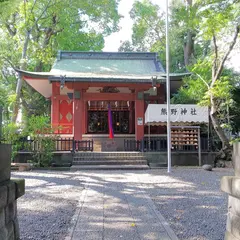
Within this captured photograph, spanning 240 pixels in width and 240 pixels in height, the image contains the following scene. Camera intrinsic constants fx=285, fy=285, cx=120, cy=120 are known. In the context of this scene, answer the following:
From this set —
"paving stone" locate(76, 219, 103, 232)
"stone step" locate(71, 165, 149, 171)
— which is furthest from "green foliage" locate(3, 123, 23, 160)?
"paving stone" locate(76, 219, 103, 232)

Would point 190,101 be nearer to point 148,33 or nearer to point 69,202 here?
point 69,202

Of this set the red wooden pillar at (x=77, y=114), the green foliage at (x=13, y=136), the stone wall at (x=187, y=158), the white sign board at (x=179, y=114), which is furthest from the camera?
the red wooden pillar at (x=77, y=114)

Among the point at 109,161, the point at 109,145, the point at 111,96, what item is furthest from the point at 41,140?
the point at 111,96

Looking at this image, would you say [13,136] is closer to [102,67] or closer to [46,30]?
[102,67]

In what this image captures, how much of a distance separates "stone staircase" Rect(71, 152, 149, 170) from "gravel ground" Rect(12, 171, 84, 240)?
2.60 m

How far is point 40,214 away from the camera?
215 inches

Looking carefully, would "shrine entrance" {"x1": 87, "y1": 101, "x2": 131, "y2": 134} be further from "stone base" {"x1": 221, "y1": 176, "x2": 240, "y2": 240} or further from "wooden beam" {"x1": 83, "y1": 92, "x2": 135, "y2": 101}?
"stone base" {"x1": 221, "y1": 176, "x2": 240, "y2": 240}

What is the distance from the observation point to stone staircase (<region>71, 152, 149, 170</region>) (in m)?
12.2

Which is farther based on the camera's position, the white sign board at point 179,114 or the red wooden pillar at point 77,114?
the red wooden pillar at point 77,114

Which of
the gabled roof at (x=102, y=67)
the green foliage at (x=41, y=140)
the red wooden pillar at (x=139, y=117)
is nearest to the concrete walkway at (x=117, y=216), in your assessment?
the green foliage at (x=41, y=140)

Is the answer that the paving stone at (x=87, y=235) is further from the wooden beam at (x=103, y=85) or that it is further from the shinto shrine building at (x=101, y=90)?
the wooden beam at (x=103, y=85)

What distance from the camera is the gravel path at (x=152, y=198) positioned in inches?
179

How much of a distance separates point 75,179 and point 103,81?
6.45 metres

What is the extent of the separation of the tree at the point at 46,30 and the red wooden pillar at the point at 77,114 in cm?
396
